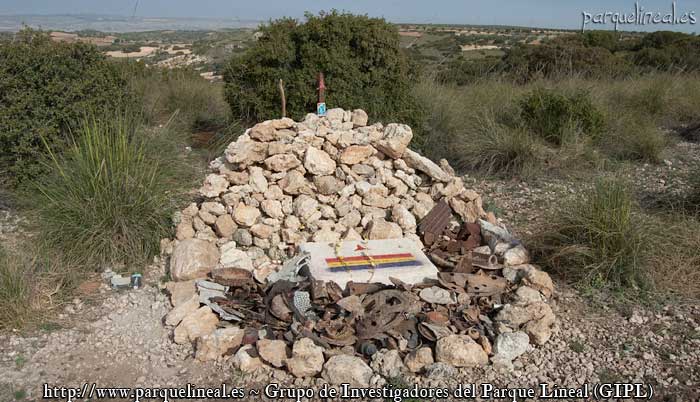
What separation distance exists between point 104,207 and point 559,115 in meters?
5.46

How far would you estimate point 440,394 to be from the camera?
9.54 feet

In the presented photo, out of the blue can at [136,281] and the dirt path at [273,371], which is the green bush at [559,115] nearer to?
the dirt path at [273,371]

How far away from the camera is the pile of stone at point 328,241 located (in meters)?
3.17

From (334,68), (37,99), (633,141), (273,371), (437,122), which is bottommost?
(273,371)

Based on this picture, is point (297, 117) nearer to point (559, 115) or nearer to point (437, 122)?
point (437, 122)

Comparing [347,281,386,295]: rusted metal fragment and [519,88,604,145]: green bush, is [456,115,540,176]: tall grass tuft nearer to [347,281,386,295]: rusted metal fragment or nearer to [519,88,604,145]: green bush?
[519,88,604,145]: green bush

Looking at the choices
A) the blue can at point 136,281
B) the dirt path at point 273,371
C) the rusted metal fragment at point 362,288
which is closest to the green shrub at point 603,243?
the dirt path at point 273,371

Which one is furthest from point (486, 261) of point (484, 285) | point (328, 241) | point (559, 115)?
point (559, 115)

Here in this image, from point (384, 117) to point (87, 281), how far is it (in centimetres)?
374

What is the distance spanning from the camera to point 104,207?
170 inches

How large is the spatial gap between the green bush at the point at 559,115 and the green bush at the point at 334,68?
1.68 metres

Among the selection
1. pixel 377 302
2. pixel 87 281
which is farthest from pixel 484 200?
pixel 87 281

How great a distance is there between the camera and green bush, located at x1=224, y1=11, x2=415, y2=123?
21.6 feet

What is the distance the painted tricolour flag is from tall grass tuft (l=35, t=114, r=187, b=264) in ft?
4.96
